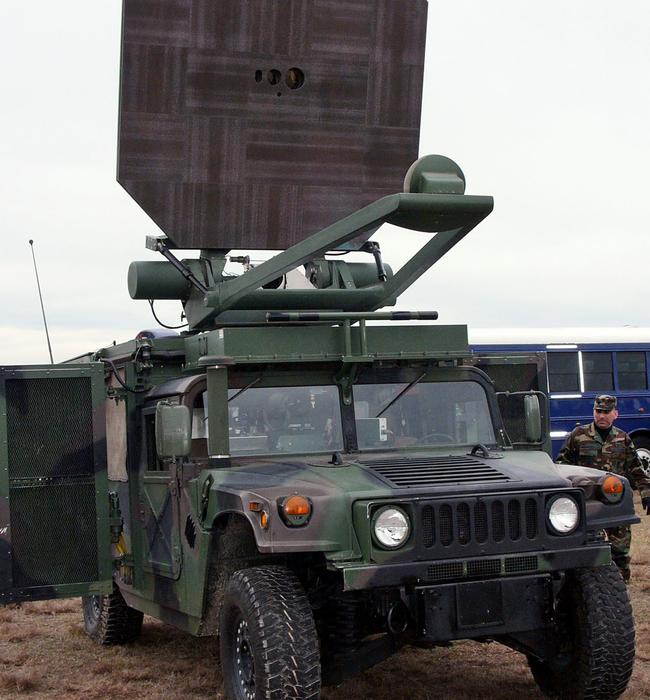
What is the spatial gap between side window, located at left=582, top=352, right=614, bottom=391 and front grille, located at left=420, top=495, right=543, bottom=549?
13304mm

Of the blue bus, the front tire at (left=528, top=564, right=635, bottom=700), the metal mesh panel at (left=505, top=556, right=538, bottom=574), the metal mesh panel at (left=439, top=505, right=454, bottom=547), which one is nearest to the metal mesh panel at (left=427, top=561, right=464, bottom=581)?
the metal mesh panel at (left=439, top=505, right=454, bottom=547)

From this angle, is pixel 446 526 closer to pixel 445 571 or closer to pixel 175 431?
pixel 445 571

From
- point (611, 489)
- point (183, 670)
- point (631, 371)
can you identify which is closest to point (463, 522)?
point (611, 489)

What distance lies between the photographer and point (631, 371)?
1912cm

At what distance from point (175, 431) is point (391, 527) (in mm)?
1412

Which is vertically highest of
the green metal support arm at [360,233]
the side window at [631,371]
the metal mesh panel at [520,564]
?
the green metal support arm at [360,233]

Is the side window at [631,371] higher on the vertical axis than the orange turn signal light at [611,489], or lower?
higher

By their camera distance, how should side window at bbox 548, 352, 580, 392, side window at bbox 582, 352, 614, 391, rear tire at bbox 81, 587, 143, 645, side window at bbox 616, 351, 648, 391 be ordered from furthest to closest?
side window at bbox 616, 351, 648, 391 → side window at bbox 582, 352, 614, 391 → side window at bbox 548, 352, 580, 392 → rear tire at bbox 81, 587, 143, 645

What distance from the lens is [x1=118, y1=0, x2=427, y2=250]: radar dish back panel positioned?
7980mm

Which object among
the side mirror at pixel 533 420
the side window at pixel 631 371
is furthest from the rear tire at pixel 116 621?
the side window at pixel 631 371

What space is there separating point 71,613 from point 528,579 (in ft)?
19.3

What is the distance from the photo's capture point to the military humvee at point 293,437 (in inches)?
227

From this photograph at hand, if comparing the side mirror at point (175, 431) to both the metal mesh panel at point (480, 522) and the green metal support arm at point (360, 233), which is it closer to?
the green metal support arm at point (360, 233)

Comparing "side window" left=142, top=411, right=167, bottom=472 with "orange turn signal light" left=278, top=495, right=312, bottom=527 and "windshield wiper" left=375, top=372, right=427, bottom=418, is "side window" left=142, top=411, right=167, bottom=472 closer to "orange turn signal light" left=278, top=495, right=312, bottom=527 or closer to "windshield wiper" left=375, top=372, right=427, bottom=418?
"windshield wiper" left=375, top=372, right=427, bottom=418
